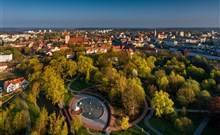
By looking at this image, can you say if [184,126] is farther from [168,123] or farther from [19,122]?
[19,122]

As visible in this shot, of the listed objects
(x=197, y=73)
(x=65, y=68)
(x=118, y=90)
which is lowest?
(x=197, y=73)

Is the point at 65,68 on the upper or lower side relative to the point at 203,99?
upper

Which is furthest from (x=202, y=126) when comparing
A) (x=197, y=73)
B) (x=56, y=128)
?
(x=197, y=73)

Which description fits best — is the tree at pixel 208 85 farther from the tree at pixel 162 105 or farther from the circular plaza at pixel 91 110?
the circular plaza at pixel 91 110

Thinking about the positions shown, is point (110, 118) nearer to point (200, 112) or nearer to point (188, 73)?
point (200, 112)

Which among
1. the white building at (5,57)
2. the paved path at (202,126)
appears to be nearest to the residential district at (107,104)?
the paved path at (202,126)

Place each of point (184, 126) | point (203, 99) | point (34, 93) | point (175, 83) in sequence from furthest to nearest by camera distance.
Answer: point (175, 83)
point (34, 93)
point (203, 99)
point (184, 126)

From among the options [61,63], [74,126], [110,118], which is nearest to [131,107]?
[110,118]
